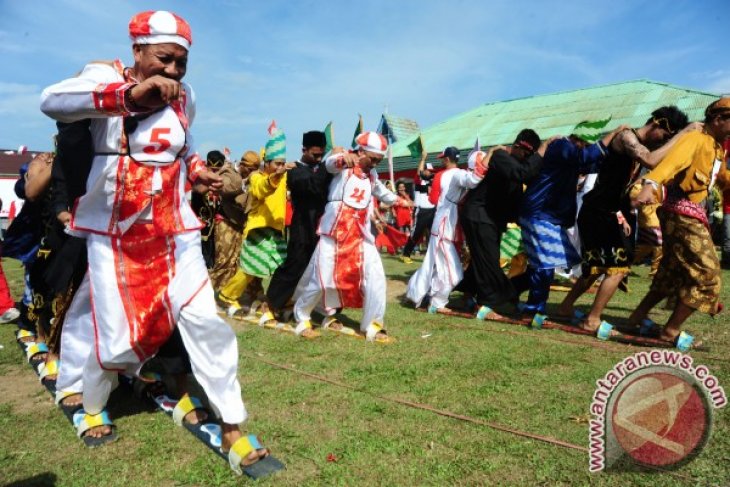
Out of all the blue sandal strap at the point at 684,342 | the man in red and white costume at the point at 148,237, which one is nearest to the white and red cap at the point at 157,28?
the man in red and white costume at the point at 148,237

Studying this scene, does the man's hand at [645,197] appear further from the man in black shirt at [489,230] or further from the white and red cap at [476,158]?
the man in black shirt at [489,230]

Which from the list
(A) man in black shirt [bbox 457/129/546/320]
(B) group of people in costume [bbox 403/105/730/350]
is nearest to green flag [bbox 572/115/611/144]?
(B) group of people in costume [bbox 403/105/730/350]

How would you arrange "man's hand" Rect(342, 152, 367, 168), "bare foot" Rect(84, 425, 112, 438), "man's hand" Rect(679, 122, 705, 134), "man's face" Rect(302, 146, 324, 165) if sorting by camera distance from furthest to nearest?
1. "man's face" Rect(302, 146, 324, 165)
2. "man's hand" Rect(342, 152, 367, 168)
3. "man's hand" Rect(679, 122, 705, 134)
4. "bare foot" Rect(84, 425, 112, 438)

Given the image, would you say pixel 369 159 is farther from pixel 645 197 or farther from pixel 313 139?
pixel 645 197

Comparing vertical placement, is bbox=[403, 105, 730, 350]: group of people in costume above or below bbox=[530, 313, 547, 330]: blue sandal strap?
above

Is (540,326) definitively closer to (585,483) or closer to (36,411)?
(585,483)

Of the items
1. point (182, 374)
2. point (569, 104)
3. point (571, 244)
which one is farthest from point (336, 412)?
point (569, 104)

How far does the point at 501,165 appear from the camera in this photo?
5305mm

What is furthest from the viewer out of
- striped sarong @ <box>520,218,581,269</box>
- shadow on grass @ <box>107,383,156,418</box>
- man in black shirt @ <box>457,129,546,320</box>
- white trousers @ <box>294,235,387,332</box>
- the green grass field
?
man in black shirt @ <box>457,129,546,320</box>

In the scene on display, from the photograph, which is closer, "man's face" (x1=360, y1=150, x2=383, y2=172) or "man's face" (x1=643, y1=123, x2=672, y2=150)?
"man's face" (x1=643, y1=123, x2=672, y2=150)

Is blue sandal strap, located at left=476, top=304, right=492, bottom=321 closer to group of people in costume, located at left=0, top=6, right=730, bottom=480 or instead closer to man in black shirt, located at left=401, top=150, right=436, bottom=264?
group of people in costume, located at left=0, top=6, right=730, bottom=480

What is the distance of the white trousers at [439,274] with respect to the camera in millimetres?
6070

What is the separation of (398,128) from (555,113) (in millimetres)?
6997

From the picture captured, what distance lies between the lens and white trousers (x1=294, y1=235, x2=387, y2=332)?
4949mm
